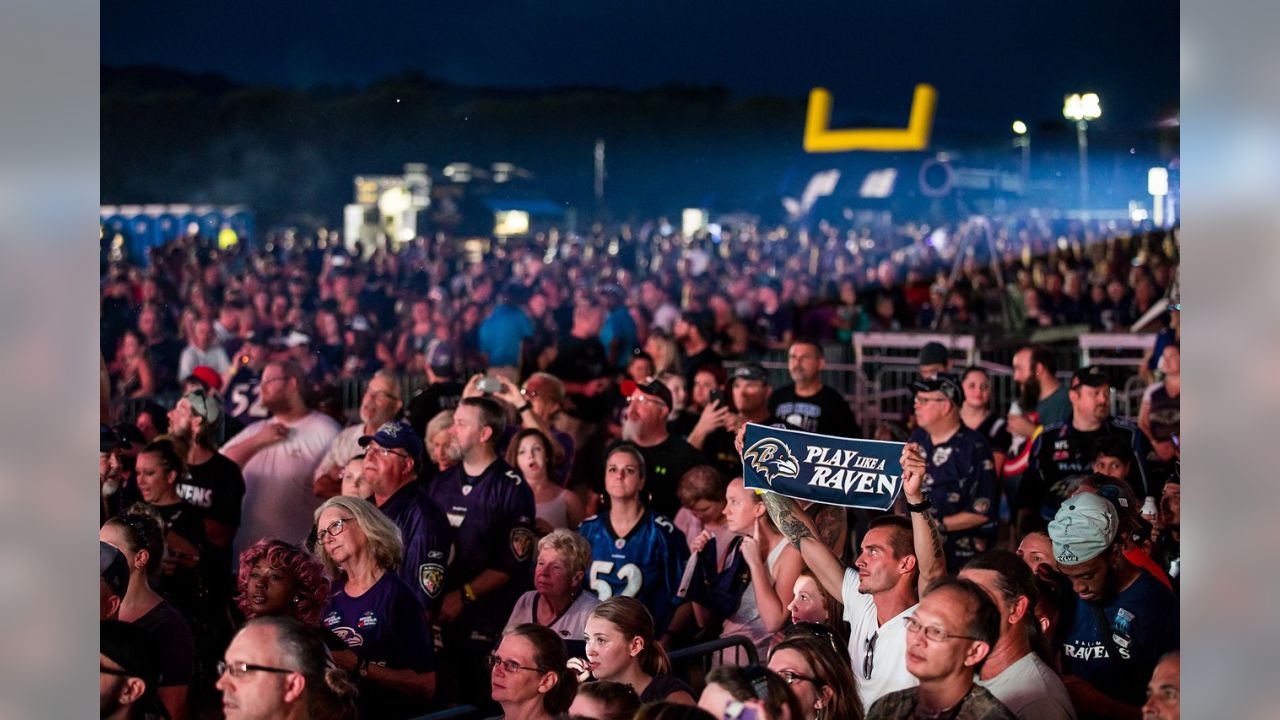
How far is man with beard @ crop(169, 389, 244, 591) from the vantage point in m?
5.66

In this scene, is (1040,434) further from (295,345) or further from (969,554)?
(295,345)

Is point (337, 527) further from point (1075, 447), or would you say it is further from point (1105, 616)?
point (1075, 447)

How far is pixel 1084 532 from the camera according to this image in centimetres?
424

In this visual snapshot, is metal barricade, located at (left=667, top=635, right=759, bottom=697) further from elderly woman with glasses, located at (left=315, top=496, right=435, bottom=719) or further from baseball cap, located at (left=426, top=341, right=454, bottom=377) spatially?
baseball cap, located at (left=426, top=341, right=454, bottom=377)

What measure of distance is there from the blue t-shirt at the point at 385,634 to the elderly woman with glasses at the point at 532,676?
1.82ft

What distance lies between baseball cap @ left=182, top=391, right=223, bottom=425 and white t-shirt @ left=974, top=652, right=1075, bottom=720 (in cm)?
327

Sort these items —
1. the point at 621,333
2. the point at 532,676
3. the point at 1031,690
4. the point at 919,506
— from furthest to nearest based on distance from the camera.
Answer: the point at 621,333 < the point at 919,506 < the point at 532,676 < the point at 1031,690

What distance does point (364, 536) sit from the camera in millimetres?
4617

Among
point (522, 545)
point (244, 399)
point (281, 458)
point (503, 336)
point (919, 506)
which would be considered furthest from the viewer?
point (503, 336)

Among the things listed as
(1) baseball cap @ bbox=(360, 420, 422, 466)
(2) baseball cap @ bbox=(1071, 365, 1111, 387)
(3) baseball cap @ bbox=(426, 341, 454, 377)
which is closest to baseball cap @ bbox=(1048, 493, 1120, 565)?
(2) baseball cap @ bbox=(1071, 365, 1111, 387)

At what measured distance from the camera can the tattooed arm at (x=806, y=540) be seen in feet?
14.8

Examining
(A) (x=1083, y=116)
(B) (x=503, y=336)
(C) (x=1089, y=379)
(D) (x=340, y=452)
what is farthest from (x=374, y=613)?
(A) (x=1083, y=116)

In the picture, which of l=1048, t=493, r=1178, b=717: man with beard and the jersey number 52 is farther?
the jersey number 52

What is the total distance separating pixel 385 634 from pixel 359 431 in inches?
76.8
